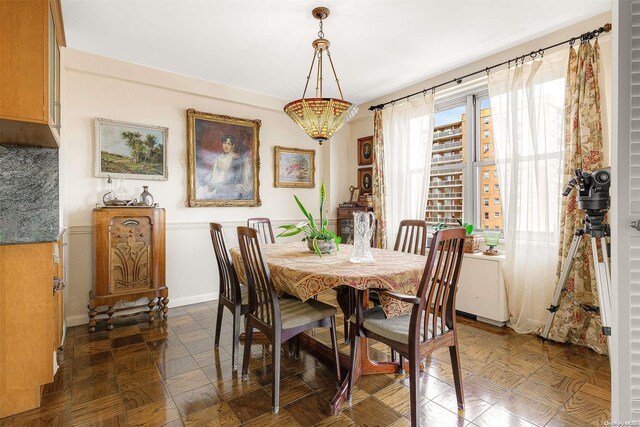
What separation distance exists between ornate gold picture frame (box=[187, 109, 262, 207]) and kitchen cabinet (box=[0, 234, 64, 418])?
1.97 m

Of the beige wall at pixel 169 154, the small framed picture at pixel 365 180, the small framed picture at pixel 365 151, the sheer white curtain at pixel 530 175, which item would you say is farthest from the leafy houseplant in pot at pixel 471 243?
the beige wall at pixel 169 154

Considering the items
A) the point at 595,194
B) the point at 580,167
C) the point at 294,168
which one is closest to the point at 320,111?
the point at 595,194

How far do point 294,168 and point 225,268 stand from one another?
8.14 feet

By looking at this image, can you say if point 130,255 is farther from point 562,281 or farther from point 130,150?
point 562,281

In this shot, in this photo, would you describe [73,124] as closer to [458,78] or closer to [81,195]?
[81,195]

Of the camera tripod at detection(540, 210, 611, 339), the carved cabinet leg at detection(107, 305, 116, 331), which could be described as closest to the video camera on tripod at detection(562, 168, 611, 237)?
the camera tripod at detection(540, 210, 611, 339)

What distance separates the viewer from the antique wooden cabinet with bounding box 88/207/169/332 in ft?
9.36

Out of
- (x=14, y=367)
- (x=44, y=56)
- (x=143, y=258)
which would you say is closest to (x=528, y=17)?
(x=44, y=56)

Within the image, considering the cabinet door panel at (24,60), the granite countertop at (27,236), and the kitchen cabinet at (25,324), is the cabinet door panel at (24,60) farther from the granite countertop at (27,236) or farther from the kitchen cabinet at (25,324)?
the kitchen cabinet at (25,324)

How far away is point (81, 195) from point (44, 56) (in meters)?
1.84

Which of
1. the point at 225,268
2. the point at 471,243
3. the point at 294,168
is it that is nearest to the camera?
the point at 225,268

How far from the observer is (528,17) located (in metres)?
2.51

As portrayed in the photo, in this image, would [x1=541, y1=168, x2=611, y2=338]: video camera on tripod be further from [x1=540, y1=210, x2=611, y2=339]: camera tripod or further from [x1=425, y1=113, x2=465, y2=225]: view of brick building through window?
[x1=425, y1=113, x2=465, y2=225]: view of brick building through window

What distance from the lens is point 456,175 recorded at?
3.69 m
